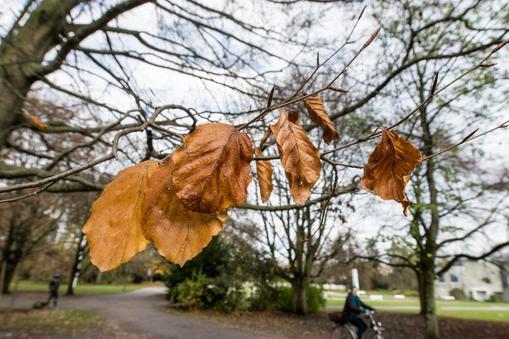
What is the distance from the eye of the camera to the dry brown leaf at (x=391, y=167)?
2.88 ft

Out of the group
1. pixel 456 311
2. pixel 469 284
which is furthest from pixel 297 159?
pixel 469 284

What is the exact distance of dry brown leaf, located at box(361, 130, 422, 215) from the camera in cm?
88

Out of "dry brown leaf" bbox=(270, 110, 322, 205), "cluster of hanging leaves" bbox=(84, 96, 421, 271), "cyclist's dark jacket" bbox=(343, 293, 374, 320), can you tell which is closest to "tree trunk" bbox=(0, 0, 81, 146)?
"cluster of hanging leaves" bbox=(84, 96, 421, 271)

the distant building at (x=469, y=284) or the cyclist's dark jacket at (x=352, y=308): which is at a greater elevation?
the distant building at (x=469, y=284)

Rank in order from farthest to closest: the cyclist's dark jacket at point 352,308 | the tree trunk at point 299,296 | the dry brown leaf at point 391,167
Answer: the tree trunk at point 299,296 → the cyclist's dark jacket at point 352,308 → the dry brown leaf at point 391,167

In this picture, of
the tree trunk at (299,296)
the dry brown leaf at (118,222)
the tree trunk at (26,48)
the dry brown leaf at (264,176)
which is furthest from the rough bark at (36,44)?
the tree trunk at (299,296)

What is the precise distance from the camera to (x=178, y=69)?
4.95m

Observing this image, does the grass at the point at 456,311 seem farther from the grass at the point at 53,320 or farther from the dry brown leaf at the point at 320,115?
the dry brown leaf at the point at 320,115

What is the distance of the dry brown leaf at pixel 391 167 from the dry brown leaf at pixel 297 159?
19 centimetres

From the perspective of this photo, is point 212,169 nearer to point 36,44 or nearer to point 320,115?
point 320,115

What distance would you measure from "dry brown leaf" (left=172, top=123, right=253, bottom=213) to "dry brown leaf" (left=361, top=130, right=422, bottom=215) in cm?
35

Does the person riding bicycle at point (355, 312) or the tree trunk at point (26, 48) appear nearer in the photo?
the tree trunk at point (26, 48)

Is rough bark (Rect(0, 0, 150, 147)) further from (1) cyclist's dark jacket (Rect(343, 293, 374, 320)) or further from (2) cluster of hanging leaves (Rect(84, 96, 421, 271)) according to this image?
(1) cyclist's dark jacket (Rect(343, 293, 374, 320))

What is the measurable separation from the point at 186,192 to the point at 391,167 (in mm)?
533
